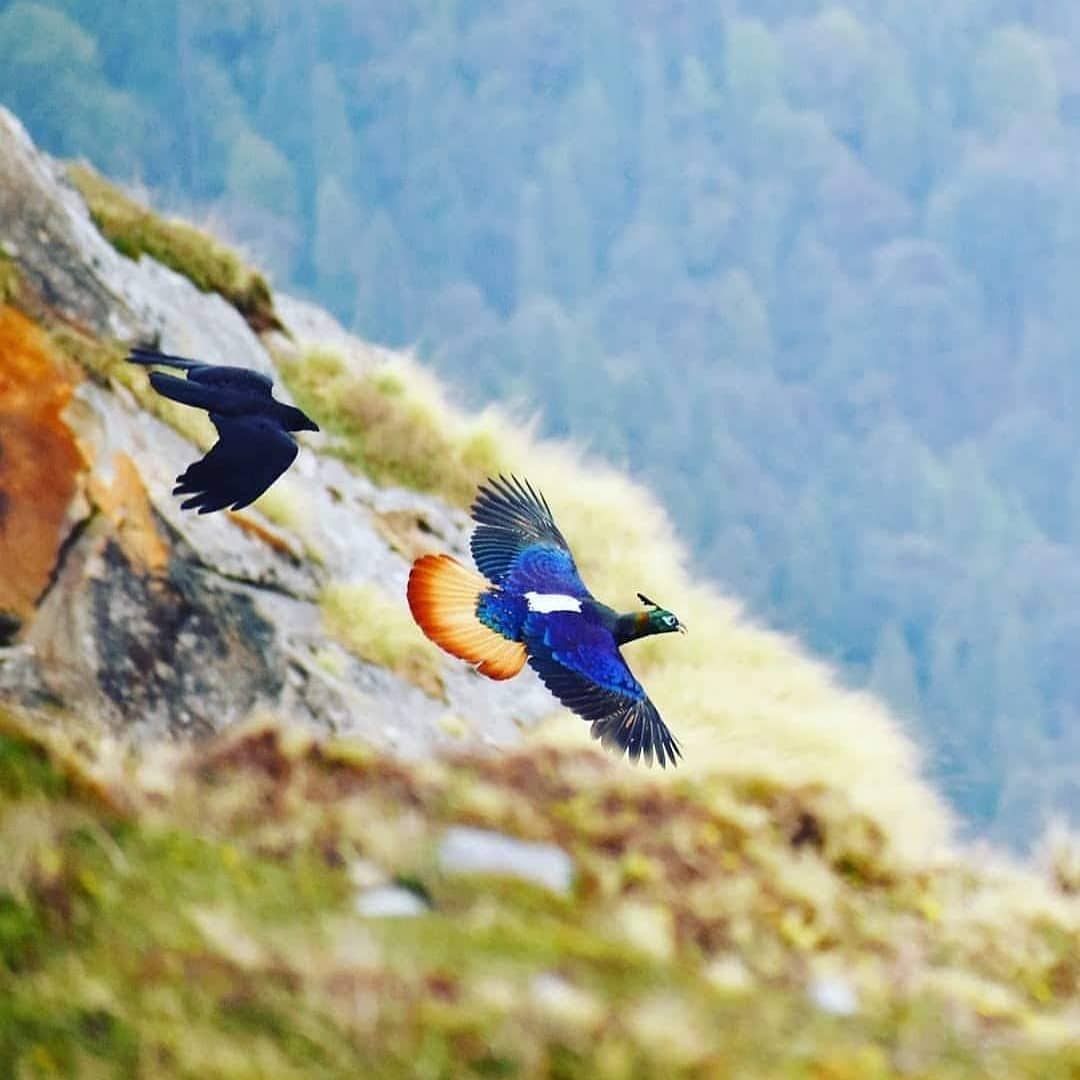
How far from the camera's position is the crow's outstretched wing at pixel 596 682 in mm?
2363

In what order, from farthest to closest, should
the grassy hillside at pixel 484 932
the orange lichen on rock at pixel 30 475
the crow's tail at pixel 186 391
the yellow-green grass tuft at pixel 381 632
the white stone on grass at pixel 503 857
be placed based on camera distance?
the yellow-green grass tuft at pixel 381 632 → the white stone on grass at pixel 503 857 → the orange lichen on rock at pixel 30 475 → the grassy hillside at pixel 484 932 → the crow's tail at pixel 186 391

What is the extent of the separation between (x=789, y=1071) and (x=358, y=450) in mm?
4109

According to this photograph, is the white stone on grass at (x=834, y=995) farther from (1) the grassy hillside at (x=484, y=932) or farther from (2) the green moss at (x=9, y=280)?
(2) the green moss at (x=9, y=280)

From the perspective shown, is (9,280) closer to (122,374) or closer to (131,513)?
(122,374)

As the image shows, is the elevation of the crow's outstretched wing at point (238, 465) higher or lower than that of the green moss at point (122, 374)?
lower

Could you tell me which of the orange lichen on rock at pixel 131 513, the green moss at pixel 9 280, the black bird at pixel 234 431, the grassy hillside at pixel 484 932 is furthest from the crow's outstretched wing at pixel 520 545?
the green moss at pixel 9 280

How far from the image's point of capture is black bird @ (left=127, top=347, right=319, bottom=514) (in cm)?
245

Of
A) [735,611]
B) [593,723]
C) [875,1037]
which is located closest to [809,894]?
[875,1037]

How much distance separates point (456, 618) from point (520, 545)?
32 cm

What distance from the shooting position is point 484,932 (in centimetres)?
375

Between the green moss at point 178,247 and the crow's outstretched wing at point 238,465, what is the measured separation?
3668mm

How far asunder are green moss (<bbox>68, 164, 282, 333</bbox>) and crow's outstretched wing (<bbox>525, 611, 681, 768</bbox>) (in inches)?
157

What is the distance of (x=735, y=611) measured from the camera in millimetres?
7383

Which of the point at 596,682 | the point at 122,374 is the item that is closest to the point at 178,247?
the point at 122,374
